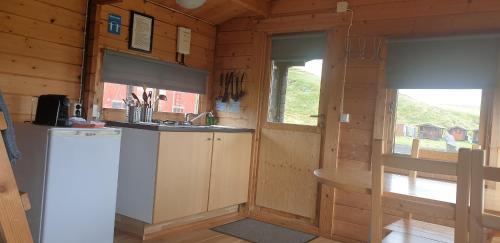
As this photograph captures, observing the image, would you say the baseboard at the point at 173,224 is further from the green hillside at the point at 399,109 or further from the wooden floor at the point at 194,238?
the green hillside at the point at 399,109

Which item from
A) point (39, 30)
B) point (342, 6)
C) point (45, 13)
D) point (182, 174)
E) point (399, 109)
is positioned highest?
point (342, 6)

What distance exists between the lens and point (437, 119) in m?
3.13

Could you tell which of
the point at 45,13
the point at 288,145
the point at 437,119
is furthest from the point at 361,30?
the point at 45,13

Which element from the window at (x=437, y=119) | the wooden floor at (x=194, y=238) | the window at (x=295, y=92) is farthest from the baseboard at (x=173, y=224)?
the window at (x=437, y=119)

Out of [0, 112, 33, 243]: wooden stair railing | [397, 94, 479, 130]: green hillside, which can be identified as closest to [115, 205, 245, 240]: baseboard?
[397, 94, 479, 130]: green hillside

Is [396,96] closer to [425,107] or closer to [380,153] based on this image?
[425,107]

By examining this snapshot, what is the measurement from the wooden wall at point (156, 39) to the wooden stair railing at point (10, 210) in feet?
7.28

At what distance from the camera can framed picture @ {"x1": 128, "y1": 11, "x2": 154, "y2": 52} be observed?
3.43m

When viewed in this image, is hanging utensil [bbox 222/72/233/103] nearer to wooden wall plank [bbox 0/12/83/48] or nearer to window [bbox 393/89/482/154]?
wooden wall plank [bbox 0/12/83/48]

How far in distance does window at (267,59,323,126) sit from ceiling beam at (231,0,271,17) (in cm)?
51

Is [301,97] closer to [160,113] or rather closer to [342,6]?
[342,6]

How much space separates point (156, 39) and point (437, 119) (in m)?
2.55

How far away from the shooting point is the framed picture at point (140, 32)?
3.43m

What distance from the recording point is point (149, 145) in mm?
3016
